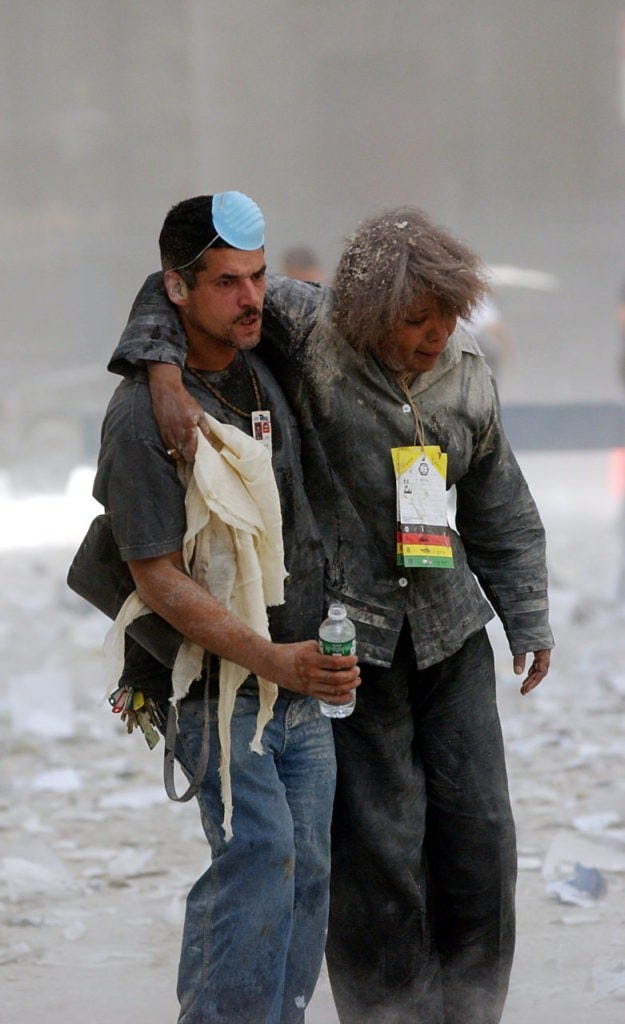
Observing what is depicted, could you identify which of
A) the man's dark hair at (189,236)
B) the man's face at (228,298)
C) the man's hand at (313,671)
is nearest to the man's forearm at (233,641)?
the man's hand at (313,671)

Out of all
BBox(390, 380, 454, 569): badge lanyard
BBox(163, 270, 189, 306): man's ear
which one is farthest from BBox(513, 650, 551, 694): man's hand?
BBox(163, 270, 189, 306): man's ear

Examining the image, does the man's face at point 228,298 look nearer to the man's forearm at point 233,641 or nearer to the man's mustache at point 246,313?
the man's mustache at point 246,313

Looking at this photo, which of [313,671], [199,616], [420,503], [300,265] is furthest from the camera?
[300,265]

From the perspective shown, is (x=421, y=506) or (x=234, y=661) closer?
(x=234, y=661)

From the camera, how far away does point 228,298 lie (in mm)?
2916

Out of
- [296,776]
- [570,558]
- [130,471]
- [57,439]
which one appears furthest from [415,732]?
[57,439]

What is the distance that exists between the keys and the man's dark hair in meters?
0.82

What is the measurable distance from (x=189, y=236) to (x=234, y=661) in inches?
31.8

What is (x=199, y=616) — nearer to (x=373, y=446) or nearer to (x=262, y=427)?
(x=262, y=427)

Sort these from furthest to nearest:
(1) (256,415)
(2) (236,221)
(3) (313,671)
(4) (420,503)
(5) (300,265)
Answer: (5) (300,265)
(4) (420,503)
(1) (256,415)
(2) (236,221)
(3) (313,671)

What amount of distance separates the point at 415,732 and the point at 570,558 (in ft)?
24.2

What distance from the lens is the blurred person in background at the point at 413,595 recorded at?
3.17 meters

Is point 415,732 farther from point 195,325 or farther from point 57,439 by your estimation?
point 57,439

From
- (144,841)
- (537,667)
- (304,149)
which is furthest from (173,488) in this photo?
(304,149)
